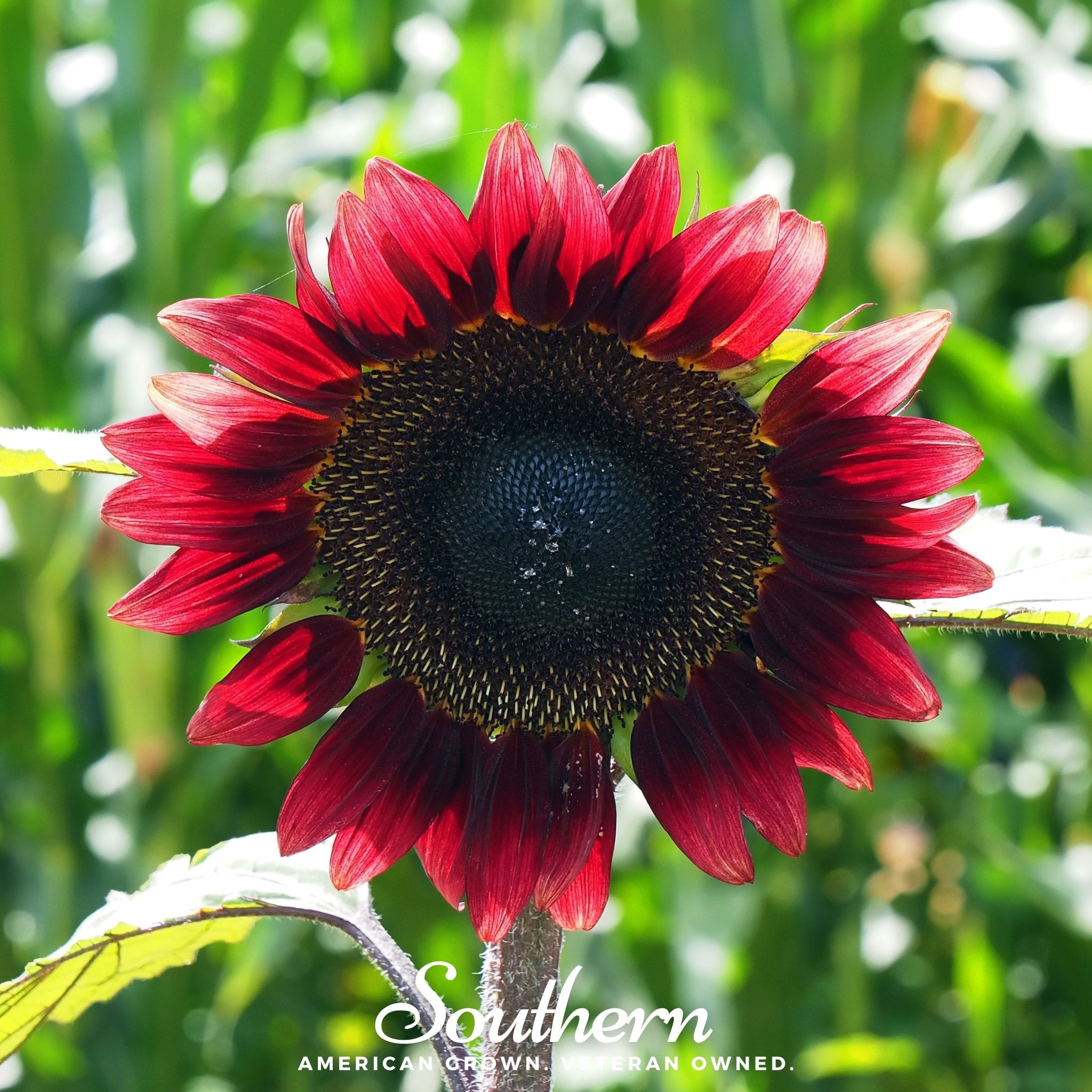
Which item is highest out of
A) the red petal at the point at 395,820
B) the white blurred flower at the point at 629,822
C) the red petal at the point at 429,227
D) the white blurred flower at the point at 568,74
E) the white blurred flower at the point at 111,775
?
the red petal at the point at 429,227

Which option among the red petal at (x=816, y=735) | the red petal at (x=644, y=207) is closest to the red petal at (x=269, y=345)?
the red petal at (x=644, y=207)

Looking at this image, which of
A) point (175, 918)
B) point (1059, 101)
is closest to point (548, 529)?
point (175, 918)

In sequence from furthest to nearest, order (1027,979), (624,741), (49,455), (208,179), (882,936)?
(1027,979) < (208,179) < (882,936) < (624,741) < (49,455)

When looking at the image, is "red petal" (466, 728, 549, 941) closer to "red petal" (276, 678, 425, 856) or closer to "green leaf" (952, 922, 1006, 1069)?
"red petal" (276, 678, 425, 856)

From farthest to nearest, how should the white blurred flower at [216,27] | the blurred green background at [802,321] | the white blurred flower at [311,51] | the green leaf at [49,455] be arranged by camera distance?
the white blurred flower at [311,51]
the white blurred flower at [216,27]
the blurred green background at [802,321]
the green leaf at [49,455]

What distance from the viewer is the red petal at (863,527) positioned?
1.61 ft

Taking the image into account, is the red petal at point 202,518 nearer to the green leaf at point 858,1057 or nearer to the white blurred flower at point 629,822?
the white blurred flower at point 629,822

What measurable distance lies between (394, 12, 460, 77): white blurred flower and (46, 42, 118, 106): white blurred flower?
444mm

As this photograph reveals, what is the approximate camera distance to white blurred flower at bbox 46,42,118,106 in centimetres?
190

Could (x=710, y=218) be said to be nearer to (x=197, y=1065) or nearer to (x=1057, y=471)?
(x=1057, y=471)

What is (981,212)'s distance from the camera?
71.6 inches

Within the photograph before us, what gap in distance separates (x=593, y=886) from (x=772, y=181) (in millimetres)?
1332

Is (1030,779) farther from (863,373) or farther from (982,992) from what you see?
(863,373)

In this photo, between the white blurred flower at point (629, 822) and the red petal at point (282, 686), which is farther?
the white blurred flower at point (629, 822)
